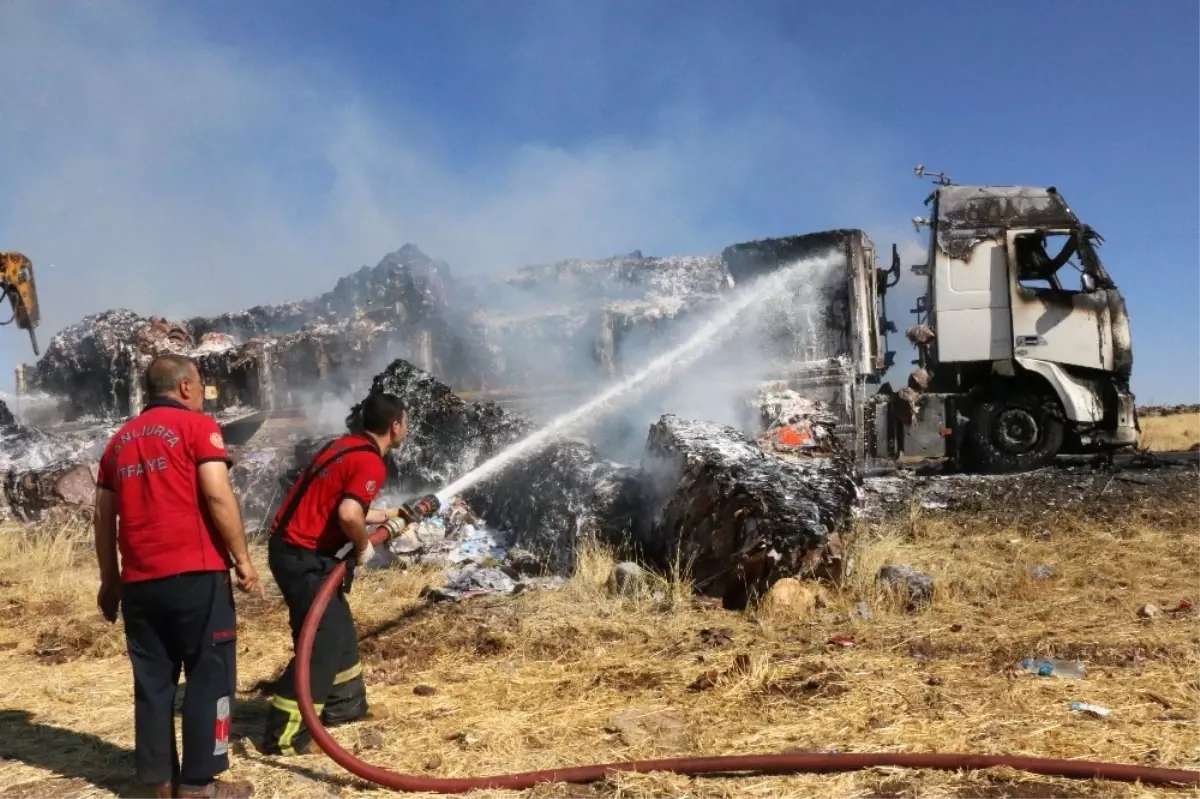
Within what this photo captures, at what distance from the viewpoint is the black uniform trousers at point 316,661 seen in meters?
3.27

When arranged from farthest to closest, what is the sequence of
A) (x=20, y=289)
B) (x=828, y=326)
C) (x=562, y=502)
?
(x=20, y=289) < (x=828, y=326) < (x=562, y=502)

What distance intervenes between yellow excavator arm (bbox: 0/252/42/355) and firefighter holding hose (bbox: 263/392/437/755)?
1068cm

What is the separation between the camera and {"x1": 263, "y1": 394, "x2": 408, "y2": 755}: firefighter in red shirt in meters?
3.38

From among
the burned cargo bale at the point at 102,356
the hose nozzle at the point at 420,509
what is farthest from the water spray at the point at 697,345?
the burned cargo bale at the point at 102,356

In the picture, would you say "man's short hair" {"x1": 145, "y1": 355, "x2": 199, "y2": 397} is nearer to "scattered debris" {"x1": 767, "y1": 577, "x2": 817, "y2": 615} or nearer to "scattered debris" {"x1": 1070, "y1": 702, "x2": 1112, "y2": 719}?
"scattered debris" {"x1": 767, "y1": 577, "x2": 817, "y2": 615}

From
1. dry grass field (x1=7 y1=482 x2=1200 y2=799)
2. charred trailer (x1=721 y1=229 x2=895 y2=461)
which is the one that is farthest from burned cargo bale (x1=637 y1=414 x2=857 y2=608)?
charred trailer (x1=721 y1=229 x2=895 y2=461)

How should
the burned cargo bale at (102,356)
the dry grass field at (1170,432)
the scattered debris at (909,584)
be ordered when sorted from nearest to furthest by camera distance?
1. the scattered debris at (909,584)
2. the burned cargo bale at (102,356)
3. the dry grass field at (1170,432)

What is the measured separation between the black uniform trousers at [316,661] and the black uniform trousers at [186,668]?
0.41 metres

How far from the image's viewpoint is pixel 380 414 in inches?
143

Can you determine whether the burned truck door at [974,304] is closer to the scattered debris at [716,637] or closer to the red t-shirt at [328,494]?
the scattered debris at [716,637]

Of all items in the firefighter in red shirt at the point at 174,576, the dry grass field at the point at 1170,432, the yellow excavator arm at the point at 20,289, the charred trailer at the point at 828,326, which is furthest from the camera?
the dry grass field at the point at 1170,432

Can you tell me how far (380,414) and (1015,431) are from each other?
8.13 m

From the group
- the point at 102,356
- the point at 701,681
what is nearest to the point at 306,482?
the point at 701,681

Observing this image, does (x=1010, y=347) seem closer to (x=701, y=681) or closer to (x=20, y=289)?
(x=701, y=681)
